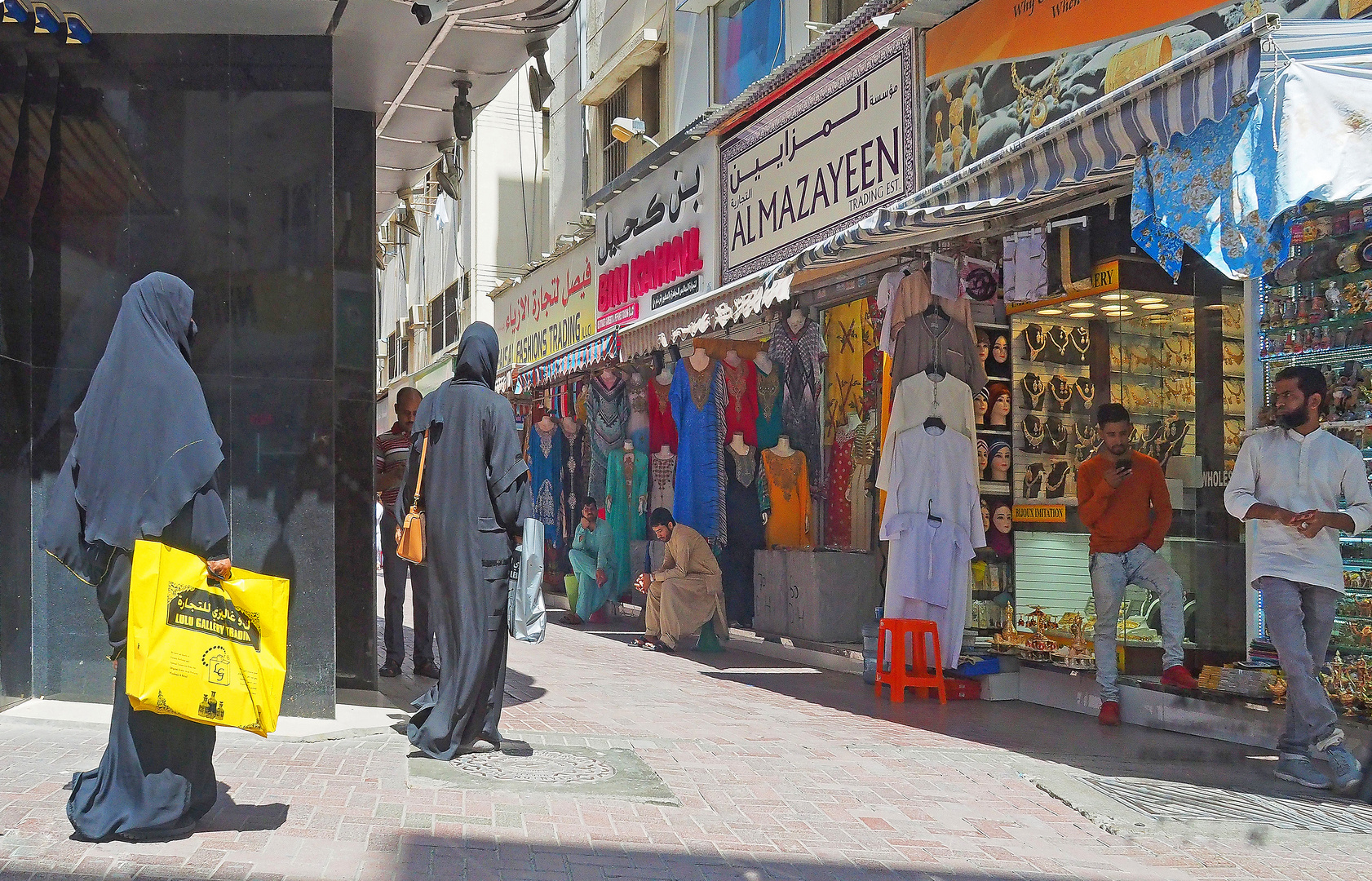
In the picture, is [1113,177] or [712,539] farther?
[712,539]

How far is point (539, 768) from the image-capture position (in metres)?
5.71

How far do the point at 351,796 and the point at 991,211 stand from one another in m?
4.45

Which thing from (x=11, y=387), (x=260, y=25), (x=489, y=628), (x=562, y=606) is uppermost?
(x=260, y=25)

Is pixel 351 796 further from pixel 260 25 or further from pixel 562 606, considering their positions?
pixel 562 606

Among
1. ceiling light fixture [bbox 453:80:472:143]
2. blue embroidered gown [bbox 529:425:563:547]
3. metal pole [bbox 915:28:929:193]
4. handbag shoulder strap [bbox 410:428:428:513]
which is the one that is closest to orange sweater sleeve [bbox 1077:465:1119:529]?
metal pole [bbox 915:28:929:193]

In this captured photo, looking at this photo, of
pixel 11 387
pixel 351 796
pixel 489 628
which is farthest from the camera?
pixel 11 387

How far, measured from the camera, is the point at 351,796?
16.3 feet

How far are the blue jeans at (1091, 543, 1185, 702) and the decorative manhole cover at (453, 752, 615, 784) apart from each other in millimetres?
3184

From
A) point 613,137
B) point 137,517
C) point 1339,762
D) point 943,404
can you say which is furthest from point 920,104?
point 613,137

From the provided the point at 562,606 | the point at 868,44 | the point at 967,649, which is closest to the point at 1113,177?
the point at 967,649

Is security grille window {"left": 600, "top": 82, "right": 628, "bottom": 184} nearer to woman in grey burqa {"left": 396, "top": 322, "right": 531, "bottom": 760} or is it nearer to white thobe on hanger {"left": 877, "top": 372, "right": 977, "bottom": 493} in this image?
white thobe on hanger {"left": 877, "top": 372, "right": 977, "bottom": 493}

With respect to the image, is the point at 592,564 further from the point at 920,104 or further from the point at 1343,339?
the point at 1343,339

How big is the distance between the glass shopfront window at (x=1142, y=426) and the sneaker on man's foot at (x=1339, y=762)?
1.47 m

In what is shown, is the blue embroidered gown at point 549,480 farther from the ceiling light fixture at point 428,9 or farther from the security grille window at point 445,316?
the security grille window at point 445,316
